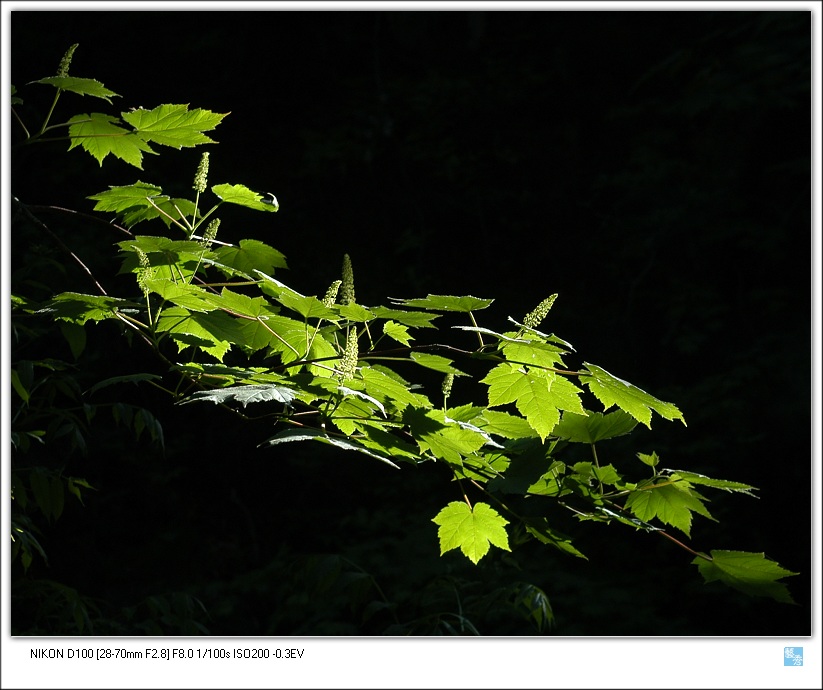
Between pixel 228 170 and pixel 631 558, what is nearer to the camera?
pixel 631 558

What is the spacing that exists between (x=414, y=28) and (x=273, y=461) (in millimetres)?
3767

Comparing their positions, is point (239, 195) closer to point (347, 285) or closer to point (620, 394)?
point (347, 285)

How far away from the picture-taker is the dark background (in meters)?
4.73

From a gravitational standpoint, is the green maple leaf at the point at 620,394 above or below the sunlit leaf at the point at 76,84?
below

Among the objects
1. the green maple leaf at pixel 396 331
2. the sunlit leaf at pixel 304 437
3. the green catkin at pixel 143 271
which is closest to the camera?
the sunlit leaf at pixel 304 437

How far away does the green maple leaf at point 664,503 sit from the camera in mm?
1174

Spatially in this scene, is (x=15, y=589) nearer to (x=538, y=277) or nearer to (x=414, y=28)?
(x=538, y=277)

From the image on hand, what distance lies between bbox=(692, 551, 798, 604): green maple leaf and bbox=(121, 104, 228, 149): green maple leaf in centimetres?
112

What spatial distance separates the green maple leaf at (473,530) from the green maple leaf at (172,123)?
80cm

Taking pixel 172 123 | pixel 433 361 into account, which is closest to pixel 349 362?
pixel 433 361

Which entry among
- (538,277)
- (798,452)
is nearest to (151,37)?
(538,277)

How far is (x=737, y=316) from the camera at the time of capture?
18.3 ft

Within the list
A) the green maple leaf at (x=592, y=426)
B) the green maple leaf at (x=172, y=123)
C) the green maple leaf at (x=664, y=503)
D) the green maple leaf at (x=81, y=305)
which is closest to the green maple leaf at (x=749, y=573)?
the green maple leaf at (x=664, y=503)

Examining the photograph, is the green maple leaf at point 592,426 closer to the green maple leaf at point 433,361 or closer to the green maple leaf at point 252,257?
the green maple leaf at point 433,361
